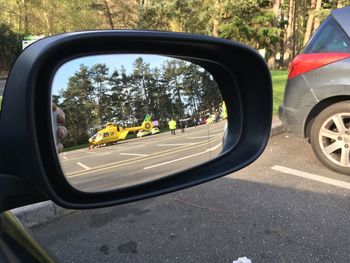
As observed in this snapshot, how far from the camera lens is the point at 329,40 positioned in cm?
413

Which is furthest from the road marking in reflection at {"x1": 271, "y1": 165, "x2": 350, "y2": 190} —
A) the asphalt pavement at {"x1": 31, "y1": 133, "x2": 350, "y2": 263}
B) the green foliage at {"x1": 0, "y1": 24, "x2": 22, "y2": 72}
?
the green foliage at {"x1": 0, "y1": 24, "x2": 22, "y2": 72}

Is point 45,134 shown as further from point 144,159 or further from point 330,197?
point 330,197

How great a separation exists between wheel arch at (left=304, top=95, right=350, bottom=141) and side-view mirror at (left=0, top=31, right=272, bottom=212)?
3.04 meters

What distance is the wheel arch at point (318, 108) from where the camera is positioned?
13.7ft

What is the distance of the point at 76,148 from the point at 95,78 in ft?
0.57

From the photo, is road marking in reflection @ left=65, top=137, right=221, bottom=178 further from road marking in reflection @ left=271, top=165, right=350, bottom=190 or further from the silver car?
the silver car

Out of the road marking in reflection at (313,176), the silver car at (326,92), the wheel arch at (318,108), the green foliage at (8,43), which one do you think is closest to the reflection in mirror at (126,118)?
the road marking in reflection at (313,176)

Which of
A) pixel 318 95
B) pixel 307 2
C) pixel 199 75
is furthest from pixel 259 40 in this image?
pixel 199 75

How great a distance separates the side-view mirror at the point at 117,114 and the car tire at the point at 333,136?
9.67 ft

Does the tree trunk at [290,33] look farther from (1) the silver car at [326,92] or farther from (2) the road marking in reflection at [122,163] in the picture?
(2) the road marking in reflection at [122,163]

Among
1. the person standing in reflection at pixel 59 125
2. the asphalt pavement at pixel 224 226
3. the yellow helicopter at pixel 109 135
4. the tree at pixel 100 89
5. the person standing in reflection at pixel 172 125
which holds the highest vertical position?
the tree at pixel 100 89

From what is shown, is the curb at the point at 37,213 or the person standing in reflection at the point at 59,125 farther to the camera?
the curb at the point at 37,213

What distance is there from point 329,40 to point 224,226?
2.43 metres

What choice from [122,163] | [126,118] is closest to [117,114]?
[126,118]
